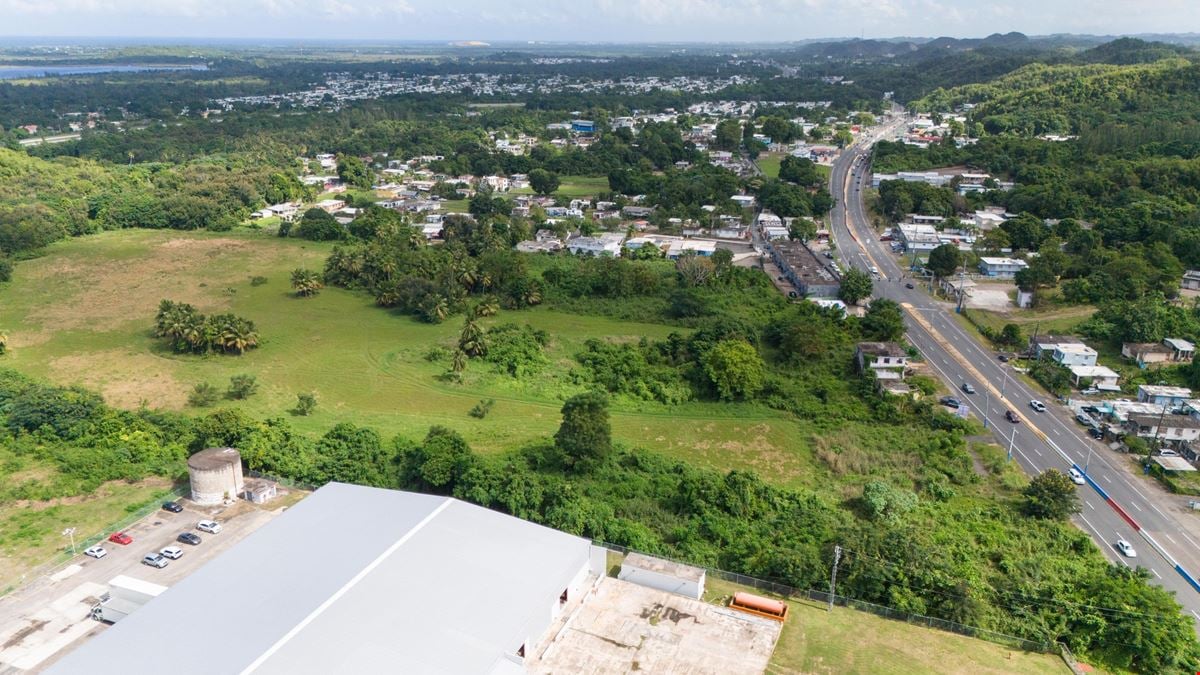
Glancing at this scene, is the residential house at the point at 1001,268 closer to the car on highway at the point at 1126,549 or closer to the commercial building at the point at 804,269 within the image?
the commercial building at the point at 804,269

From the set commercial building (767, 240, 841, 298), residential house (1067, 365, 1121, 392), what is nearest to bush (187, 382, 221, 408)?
commercial building (767, 240, 841, 298)

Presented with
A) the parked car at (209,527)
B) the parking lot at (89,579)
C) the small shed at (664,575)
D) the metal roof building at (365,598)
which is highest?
the metal roof building at (365,598)

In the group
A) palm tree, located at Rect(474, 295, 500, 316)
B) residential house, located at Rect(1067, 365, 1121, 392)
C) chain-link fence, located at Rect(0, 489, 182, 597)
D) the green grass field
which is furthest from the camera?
palm tree, located at Rect(474, 295, 500, 316)

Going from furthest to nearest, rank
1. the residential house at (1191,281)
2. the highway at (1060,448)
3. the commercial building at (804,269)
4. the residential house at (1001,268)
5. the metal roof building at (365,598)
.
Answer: the residential house at (1001,268), the commercial building at (804,269), the residential house at (1191,281), the highway at (1060,448), the metal roof building at (365,598)

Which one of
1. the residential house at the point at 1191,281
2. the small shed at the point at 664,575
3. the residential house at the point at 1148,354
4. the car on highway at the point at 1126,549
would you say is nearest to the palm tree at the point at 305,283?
the small shed at the point at 664,575

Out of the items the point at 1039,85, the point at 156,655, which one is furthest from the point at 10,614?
the point at 1039,85

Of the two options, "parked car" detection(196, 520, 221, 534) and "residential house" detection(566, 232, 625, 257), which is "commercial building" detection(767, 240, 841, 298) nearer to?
"residential house" detection(566, 232, 625, 257)
